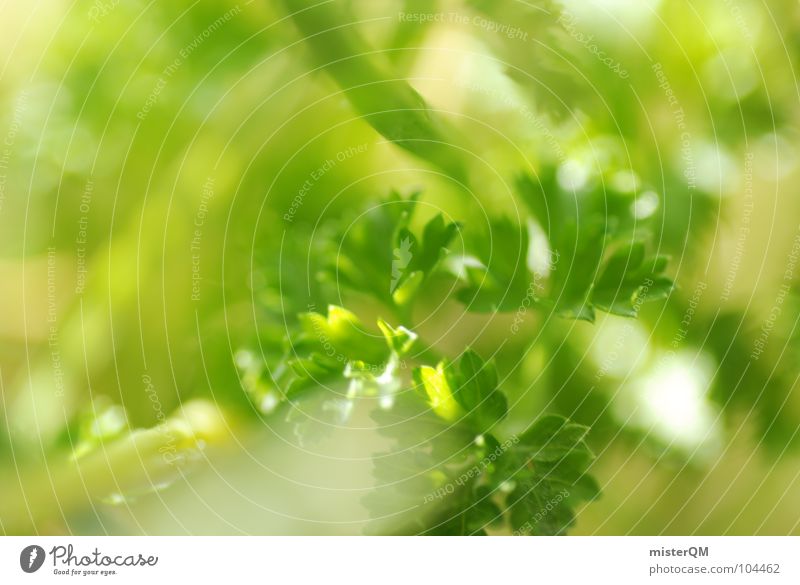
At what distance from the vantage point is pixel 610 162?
2.48 ft

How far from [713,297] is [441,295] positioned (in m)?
0.29

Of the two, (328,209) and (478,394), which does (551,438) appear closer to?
(478,394)

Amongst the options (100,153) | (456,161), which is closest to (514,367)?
(456,161)

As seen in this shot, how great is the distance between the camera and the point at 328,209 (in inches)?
30.2

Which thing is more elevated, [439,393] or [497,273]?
[497,273]
